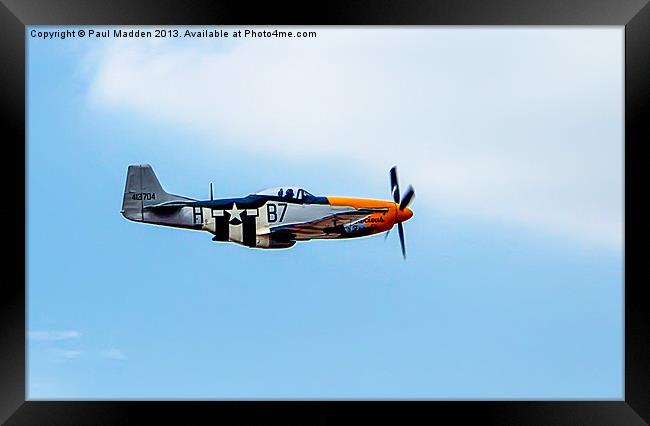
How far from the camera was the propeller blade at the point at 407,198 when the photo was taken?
6.77 meters

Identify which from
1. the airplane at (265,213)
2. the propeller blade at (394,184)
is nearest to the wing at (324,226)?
the airplane at (265,213)

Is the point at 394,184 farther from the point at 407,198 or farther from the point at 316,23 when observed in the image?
the point at 316,23

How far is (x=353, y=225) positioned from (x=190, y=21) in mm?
2736

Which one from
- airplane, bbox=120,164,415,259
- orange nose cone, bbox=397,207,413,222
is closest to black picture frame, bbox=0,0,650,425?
airplane, bbox=120,164,415,259

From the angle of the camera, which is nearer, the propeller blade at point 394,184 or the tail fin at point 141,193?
the propeller blade at point 394,184

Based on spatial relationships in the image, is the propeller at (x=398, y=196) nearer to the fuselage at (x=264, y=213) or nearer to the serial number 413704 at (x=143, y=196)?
the fuselage at (x=264, y=213)

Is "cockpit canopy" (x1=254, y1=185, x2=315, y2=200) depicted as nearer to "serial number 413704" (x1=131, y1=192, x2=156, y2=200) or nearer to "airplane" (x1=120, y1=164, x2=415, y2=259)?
"airplane" (x1=120, y1=164, x2=415, y2=259)

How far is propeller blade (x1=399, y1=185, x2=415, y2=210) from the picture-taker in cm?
677

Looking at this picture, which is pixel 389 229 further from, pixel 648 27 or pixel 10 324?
pixel 10 324

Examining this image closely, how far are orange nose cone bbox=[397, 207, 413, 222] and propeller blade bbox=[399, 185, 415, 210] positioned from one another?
2.8 inches

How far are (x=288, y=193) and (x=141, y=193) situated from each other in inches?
54.9

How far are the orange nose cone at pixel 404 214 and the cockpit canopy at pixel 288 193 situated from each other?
0.85 m

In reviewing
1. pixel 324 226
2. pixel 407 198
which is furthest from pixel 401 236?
pixel 324 226

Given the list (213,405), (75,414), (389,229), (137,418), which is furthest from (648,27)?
(75,414)
